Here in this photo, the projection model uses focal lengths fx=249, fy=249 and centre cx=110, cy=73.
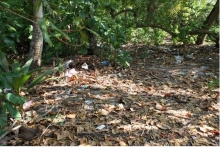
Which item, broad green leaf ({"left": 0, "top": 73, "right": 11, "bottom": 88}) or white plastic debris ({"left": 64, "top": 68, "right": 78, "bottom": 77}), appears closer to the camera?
broad green leaf ({"left": 0, "top": 73, "right": 11, "bottom": 88})

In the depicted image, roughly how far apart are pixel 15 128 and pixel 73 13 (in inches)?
72.4

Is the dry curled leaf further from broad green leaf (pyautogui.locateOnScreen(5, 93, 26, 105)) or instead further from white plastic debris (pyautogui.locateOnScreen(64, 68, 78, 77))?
white plastic debris (pyautogui.locateOnScreen(64, 68, 78, 77))

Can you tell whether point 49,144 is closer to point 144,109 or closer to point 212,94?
point 144,109

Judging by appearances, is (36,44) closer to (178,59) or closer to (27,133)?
(27,133)

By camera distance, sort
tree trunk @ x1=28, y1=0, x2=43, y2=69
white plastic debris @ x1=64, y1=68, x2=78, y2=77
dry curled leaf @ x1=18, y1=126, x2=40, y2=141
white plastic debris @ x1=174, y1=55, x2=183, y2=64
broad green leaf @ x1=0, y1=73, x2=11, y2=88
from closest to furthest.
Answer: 1. broad green leaf @ x1=0, y1=73, x2=11, y2=88
2. dry curled leaf @ x1=18, y1=126, x2=40, y2=141
3. tree trunk @ x1=28, y1=0, x2=43, y2=69
4. white plastic debris @ x1=64, y1=68, x2=78, y2=77
5. white plastic debris @ x1=174, y1=55, x2=183, y2=64

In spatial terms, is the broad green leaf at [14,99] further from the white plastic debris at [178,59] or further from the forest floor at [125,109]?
the white plastic debris at [178,59]

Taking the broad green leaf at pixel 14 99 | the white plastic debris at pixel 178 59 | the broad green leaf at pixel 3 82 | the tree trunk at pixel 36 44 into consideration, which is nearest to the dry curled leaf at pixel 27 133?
the broad green leaf at pixel 14 99

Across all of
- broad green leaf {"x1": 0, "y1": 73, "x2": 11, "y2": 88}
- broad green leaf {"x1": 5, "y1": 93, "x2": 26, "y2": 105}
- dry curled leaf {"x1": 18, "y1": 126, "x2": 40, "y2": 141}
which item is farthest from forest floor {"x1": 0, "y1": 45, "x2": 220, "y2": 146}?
broad green leaf {"x1": 0, "y1": 73, "x2": 11, "y2": 88}

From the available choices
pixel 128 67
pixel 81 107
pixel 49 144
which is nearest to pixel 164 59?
pixel 128 67

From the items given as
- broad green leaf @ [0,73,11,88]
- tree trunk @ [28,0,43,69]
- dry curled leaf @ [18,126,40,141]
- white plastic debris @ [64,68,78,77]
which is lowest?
dry curled leaf @ [18,126,40,141]

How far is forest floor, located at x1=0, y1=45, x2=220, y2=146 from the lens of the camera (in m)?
1.76

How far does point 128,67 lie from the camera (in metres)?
3.48

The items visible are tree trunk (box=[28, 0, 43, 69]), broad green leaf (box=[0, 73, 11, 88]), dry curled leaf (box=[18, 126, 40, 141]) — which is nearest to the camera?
broad green leaf (box=[0, 73, 11, 88])

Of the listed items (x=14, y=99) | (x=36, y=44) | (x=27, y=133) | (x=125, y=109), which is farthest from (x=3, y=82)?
(x=36, y=44)
